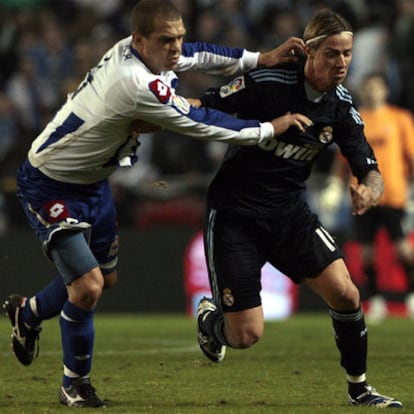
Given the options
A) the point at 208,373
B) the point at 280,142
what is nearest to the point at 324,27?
the point at 280,142

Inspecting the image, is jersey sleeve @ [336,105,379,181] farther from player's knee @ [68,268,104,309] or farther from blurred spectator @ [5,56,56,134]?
blurred spectator @ [5,56,56,134]

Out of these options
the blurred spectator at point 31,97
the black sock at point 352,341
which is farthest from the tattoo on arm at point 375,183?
the blurred spectator at point 31,97

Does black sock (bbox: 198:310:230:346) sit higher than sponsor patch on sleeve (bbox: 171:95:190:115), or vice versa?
sponsor patch on sleeve (bbox: 171:95:190:115)

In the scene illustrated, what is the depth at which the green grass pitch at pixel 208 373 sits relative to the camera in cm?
662

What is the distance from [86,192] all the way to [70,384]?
105cm

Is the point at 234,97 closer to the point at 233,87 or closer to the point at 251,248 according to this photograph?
the point at 233,87

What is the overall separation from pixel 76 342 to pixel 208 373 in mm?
1698

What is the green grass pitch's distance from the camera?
21.7ft

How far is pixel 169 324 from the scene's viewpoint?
1238 cm

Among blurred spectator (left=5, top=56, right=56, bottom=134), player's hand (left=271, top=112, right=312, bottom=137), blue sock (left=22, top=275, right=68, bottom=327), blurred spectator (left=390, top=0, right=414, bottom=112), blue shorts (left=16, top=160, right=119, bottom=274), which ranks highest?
player's hand (left=271, top=112, right=312, bottom=137)

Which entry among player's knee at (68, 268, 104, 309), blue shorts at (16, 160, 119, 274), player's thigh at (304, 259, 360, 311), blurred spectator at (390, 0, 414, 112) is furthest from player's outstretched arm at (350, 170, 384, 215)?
blurred spectator at (390, 0, 414, 112)

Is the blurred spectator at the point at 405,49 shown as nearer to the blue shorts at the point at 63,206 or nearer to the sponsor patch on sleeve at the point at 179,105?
the blue shorts at the point at 63,206

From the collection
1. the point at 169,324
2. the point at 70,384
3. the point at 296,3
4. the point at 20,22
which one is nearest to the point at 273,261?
the point at 70,384

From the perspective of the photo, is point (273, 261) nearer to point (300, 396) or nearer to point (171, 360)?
point (300, 396)
